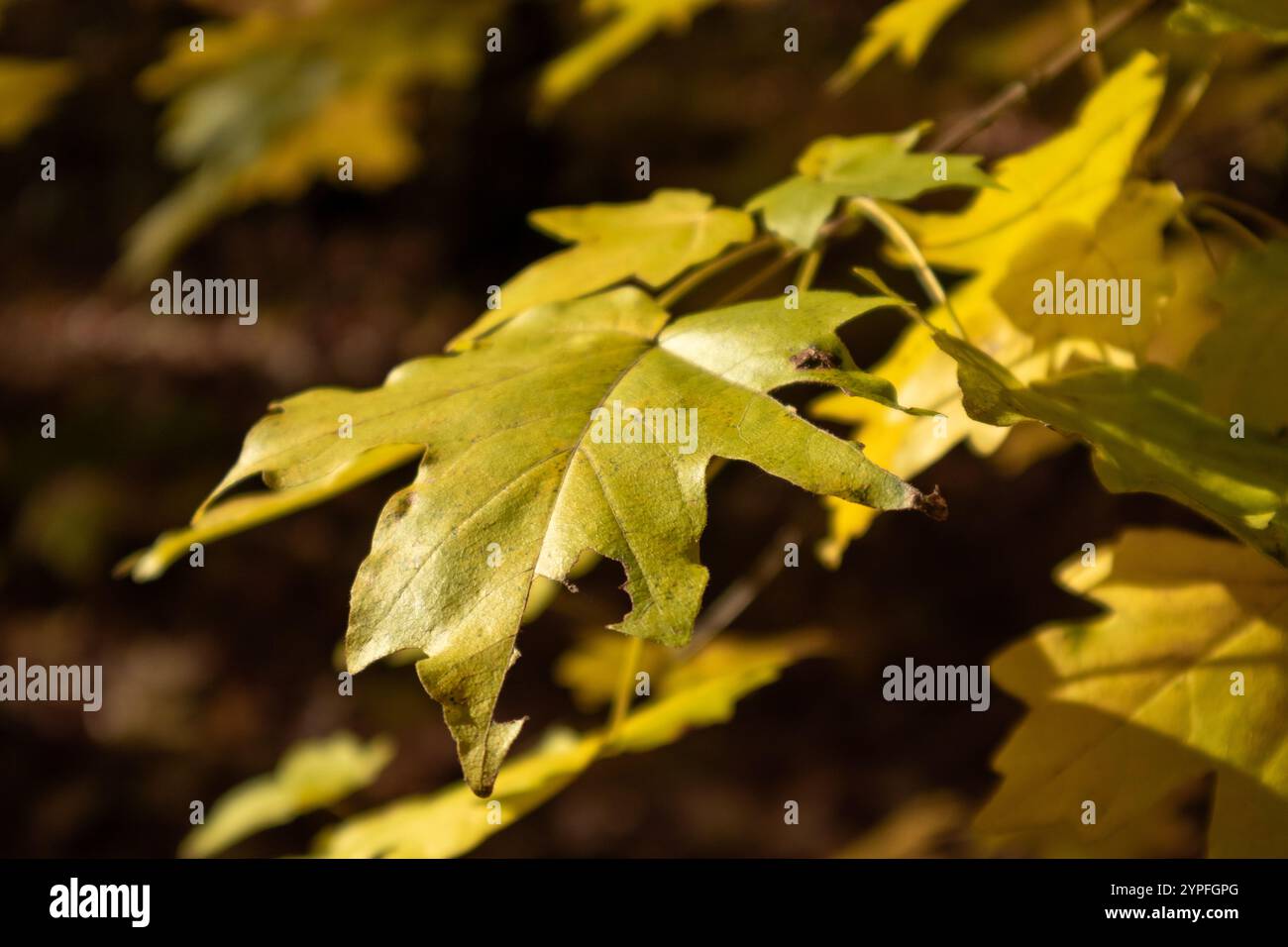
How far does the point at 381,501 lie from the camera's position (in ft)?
13.3

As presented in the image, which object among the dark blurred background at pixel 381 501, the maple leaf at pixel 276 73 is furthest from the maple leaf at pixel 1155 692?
Answer: the maple leaf at pixel 276 73

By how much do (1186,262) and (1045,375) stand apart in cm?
72

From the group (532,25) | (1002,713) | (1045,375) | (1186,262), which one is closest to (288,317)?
(532,25)

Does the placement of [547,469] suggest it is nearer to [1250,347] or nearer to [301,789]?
[1250,347]

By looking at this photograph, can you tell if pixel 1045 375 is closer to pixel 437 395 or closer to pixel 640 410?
pixel 640 410

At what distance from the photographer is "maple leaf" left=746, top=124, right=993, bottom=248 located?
0.79 m

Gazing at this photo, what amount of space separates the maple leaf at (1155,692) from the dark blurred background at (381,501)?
Answer: 1953mm

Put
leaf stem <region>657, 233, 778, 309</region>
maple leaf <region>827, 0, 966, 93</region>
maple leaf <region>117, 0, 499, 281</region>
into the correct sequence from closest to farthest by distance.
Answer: leaf stem <region>657, 233, 778, 309</region> < maple leaf <region>827, 0, 966, 93</region> < maple leaf <region>117, 0, 499, 281</region>

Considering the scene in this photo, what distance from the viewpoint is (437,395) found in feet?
2.48

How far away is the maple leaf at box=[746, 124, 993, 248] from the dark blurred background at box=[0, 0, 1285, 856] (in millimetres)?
1808

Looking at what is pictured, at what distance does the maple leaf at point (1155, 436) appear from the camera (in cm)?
63

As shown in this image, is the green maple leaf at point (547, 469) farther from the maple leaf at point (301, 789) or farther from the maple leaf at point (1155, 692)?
the maple leaf at point (301, 789)

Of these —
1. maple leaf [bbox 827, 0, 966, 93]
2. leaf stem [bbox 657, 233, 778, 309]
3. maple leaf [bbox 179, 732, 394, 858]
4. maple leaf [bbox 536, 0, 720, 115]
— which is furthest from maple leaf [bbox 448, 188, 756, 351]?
maple leaf [bbox 179, 732, 394, 858]

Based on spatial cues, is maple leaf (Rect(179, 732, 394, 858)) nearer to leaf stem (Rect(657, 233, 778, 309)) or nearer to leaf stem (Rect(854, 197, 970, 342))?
leaf stem (Rect(657, 233, 778, 309))
